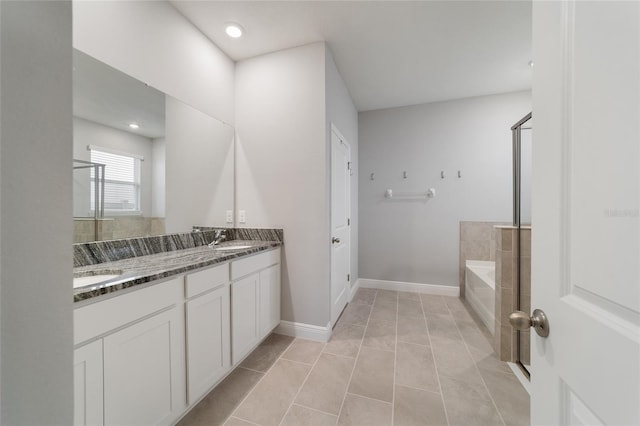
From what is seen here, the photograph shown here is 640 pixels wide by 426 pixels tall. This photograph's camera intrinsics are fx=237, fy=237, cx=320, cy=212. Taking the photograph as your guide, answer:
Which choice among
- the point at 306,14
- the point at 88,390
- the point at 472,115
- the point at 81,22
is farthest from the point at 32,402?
the point at 472,115

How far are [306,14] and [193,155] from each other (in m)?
1.48

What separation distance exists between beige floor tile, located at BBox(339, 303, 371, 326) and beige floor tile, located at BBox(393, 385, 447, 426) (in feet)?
3.06

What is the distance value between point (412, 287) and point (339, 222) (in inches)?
65.2

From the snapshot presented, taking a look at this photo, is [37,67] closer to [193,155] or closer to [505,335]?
[193,155]

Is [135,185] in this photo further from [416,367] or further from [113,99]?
[416,367]

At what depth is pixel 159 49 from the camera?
1701mm

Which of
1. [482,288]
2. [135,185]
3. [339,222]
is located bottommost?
[482,288]

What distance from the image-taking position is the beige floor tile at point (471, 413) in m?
1.31

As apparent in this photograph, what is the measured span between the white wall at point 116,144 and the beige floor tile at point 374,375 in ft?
6.25

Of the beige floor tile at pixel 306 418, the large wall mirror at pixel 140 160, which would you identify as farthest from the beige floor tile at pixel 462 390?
the large wall mirror at pixel 140 160

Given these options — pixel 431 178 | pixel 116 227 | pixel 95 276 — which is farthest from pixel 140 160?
pixel 431 178

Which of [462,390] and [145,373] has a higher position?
[145,373]

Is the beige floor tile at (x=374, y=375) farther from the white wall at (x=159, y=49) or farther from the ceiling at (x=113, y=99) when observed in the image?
the white wall at (x=159, y=49)

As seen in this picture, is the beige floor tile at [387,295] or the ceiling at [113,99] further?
the beige floor tile at [387,295]
